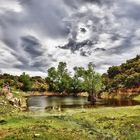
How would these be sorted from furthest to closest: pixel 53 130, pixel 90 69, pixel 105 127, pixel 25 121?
pixel 90 69, pixel 25 121, pixel 105 127, pixel 53 130

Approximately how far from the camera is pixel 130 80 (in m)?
177

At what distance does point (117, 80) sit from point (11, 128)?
16412cm

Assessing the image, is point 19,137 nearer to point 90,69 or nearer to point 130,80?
point 90,69

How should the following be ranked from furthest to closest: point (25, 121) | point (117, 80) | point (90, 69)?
point (117, 80)
point (90, 69)
point (25, 121)

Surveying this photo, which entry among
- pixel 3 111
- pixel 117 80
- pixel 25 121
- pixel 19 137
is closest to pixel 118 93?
pixel 117 80

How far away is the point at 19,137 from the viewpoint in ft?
106

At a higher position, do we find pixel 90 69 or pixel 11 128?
pixel 90 69

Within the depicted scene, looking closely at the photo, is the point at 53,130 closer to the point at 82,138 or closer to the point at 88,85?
the point at 82,138

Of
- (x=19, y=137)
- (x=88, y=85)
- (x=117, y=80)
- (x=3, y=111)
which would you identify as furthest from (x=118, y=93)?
(x=19, y=137)

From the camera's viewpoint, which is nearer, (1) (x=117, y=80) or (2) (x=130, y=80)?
(2) (x=130, y=80)

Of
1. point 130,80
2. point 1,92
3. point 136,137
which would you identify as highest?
point 130,80

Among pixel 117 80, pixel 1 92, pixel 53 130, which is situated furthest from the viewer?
pixel 117 80

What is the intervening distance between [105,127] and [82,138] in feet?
28.6

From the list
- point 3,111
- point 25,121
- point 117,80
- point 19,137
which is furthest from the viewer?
point 117,80
